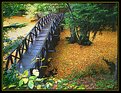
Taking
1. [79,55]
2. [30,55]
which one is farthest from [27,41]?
[30,55]

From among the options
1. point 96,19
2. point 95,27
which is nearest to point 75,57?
point 95,27

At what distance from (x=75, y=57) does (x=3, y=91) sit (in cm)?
789

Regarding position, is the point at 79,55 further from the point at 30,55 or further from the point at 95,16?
the point at 95,16

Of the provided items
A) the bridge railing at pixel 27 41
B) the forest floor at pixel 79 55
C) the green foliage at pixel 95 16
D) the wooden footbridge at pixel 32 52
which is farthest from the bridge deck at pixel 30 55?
the green foliage at pixel 95 16

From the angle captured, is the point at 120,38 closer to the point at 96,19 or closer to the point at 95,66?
the point at 96,19

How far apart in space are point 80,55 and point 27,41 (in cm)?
316

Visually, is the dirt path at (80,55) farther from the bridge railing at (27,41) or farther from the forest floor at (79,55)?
the bridge railing at (27,41)

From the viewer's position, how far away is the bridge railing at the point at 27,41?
328 inches

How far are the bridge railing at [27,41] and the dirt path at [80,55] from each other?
1.49 m

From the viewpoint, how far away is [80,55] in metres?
11.7

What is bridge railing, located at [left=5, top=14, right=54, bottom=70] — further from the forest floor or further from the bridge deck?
the forest floor

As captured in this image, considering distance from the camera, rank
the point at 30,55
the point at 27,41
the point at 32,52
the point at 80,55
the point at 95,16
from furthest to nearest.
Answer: the point at 27,41
the point at 80,55
the point at 32,52
the point at 30,55
the point at 95,16

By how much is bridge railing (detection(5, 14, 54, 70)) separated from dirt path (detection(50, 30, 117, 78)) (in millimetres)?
1494

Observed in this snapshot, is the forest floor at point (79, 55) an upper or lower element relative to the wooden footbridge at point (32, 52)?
lower
